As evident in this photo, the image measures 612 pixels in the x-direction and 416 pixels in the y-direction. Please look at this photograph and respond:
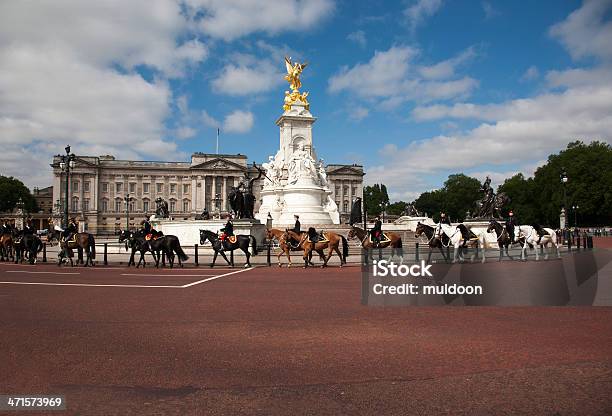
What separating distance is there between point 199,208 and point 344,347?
12656 centimetres

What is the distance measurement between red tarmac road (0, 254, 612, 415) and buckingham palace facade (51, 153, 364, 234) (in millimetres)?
112905

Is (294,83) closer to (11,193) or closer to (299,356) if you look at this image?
(299,356)

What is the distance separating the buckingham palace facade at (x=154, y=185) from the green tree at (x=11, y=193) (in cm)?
1249

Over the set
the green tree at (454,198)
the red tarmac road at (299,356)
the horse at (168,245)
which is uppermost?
the green tree at (454,198)

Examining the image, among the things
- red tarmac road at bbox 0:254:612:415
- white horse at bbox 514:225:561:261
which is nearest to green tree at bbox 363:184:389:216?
white horse at bbox 514:225:561:261

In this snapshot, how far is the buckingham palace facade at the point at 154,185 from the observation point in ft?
411

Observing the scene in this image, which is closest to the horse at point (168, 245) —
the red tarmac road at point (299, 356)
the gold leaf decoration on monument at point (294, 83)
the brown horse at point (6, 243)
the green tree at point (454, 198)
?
the red tarmac road at point (299, 356)

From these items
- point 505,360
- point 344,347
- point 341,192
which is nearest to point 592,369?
point 505,360

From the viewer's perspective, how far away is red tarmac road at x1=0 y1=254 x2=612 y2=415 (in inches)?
203

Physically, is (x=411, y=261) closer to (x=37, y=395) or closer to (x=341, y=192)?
(x=37, y=395)

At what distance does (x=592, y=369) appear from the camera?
6.25 metres

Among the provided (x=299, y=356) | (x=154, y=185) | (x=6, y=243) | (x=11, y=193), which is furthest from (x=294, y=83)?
(x=11, y=193)

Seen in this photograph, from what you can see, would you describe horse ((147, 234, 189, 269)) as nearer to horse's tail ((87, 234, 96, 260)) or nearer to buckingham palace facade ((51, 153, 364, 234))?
horse's tail ((87, 234, 96, 260))

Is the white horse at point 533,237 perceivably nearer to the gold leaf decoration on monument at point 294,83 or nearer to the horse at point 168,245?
the horse at point 168,245
